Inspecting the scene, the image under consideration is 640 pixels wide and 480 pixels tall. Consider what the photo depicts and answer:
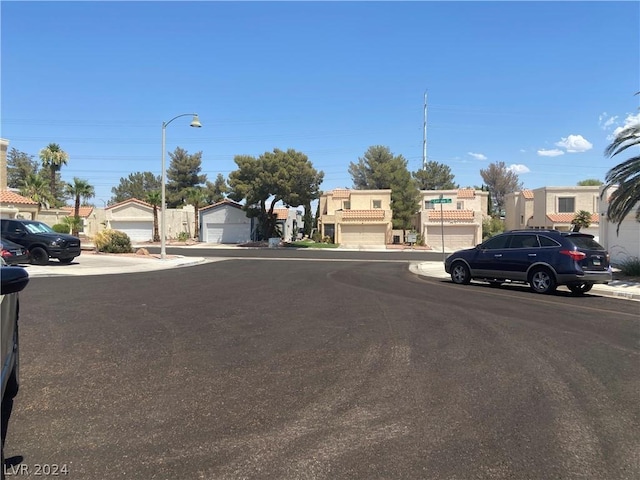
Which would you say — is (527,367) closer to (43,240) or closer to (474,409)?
(474,409)

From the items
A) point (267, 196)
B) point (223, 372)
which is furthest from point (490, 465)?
point (267, 196)

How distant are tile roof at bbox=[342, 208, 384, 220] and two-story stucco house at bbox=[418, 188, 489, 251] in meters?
4.85

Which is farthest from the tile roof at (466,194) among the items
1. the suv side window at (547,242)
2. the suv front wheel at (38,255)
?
the suv front wheel at (38,255)

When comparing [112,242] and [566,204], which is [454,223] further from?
[112,242]

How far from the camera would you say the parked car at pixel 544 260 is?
487 inches

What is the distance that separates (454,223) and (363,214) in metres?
9.36

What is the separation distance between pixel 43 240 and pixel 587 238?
1933cm

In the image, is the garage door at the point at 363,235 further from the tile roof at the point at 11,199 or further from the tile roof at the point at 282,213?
the tile roof at the point at 11,199

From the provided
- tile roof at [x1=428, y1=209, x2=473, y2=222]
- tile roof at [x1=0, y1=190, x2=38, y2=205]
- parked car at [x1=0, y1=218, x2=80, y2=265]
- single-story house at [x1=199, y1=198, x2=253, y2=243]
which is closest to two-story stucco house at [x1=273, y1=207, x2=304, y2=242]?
single-story house at [x1=199, y1=198, x2=253, y2=243]

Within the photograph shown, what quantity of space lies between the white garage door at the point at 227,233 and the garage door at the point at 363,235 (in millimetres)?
10772

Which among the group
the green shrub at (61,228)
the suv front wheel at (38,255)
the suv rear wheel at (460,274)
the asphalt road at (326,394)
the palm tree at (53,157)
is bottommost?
the asphalt road at (326,394)

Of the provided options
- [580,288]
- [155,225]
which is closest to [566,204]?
[580,288]

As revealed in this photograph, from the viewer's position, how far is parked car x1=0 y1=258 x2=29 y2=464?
11.2ft

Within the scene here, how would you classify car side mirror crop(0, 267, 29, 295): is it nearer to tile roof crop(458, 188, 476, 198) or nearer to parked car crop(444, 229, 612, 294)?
parked car crop(444, 229, 612, 294)
